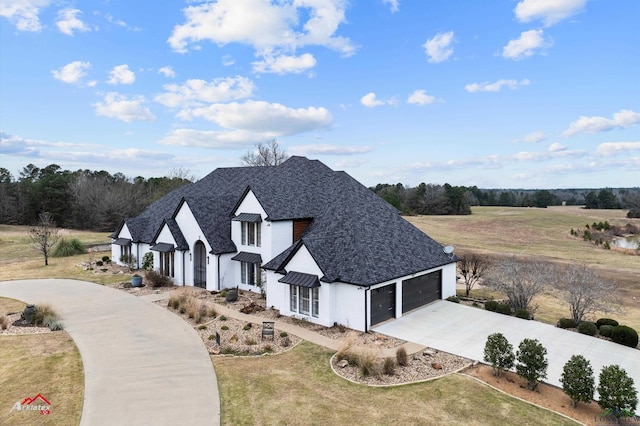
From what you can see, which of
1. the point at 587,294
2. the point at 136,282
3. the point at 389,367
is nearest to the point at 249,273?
the point at 136,282

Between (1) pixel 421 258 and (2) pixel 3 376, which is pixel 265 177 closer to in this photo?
(1) pixel 421 258

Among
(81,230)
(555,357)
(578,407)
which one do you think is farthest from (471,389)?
(81,230)

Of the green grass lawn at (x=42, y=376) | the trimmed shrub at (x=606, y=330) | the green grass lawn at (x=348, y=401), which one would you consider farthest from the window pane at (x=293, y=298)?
the trimmed shrub at (x=606, y=330)

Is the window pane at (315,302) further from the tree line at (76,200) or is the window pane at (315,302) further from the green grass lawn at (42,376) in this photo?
the tree line at (76,200)

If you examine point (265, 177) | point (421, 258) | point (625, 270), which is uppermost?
point (265, 177)

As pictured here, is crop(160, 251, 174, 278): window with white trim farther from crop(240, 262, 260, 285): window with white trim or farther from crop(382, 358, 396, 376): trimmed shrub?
crop(382, 358, 396, 376): trimmed shrub

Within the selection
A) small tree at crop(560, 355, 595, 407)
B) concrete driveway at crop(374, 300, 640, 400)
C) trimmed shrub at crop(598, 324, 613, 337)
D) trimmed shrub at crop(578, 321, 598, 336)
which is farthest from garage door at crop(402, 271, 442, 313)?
small tree at crop(560, 355, 595, 407)
